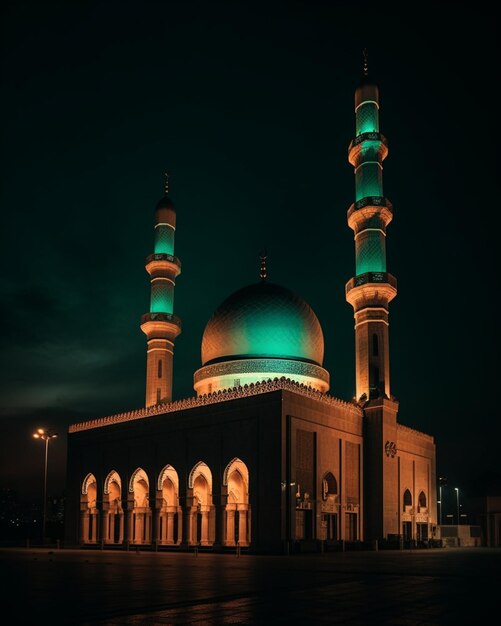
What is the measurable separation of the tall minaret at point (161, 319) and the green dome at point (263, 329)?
9.61 feet

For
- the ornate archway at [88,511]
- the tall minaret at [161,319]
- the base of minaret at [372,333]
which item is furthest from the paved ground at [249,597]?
the tall minaret at [161,319]

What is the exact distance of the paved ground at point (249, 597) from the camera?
23.5 ft

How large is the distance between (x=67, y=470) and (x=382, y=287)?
717 inches

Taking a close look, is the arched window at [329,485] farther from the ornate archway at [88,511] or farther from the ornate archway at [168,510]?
the ornate archway at [88,511]

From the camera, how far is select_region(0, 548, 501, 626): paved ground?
23.5 feet

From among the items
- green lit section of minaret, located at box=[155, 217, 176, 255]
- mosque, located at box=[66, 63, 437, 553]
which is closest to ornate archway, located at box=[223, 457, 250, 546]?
mosque, located at box=[66, 63, 437, 553]

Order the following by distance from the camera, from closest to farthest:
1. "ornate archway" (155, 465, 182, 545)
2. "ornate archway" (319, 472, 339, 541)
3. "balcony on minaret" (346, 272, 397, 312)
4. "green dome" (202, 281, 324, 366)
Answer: "ornate archway" (319, 472, 339, 541)
"ornate archway" (155, 465, 182, 545)
"balcony on minaret" (346, 272, 397, 312)
"green dome" (202, 281, 324, 366)

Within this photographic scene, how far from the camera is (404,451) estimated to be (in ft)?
107

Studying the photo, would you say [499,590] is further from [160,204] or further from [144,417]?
[160,204]

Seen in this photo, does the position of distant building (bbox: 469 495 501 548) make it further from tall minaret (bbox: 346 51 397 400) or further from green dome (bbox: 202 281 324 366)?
tall minaret (bbox: 346 51 397 400)

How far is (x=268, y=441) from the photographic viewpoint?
25984mm

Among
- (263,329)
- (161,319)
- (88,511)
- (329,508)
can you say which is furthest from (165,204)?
(329,508)

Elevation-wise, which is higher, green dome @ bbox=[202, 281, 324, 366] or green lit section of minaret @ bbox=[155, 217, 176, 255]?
green lit section of minaret @ bbox=[155, 217, 176, 255]

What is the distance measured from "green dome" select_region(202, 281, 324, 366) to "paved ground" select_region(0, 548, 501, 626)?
19.0 m
